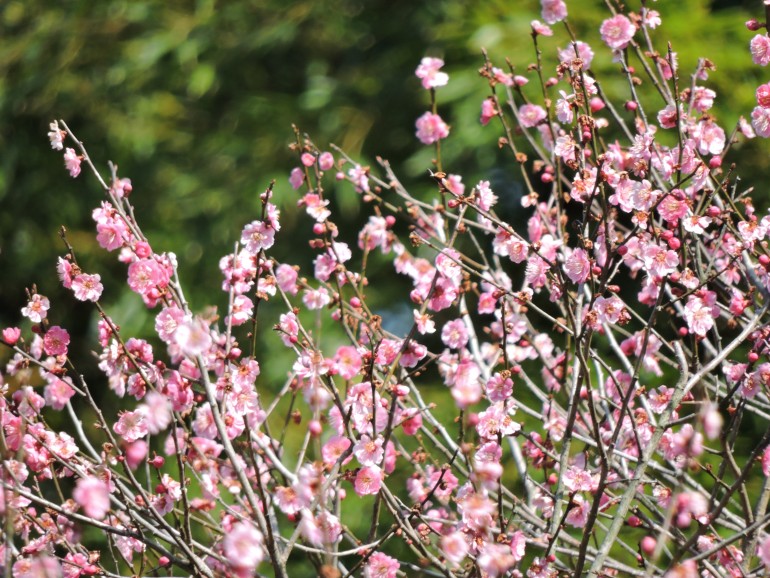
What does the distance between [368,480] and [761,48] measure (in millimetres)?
1008

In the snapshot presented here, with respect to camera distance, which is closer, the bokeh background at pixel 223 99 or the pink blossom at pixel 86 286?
the pink blossom at pixel 86 286

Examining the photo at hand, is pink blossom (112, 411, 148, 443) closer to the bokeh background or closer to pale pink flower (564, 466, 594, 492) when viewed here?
pale pink flower (564, 466, 594, 492)

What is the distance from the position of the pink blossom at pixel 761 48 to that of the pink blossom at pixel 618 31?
24cm

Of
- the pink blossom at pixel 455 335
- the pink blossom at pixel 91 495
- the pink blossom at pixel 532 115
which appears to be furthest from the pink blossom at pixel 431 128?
the pink blossom at pixel 91 495

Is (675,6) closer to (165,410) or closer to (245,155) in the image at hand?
(245,155)

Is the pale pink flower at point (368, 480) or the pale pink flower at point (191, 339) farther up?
→ the pale pink flower at point (191, 339)

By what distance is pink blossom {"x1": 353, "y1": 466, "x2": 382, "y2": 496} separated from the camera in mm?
1289

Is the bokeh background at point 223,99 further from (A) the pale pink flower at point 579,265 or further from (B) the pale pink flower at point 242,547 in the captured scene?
(B) the pale pink flower at point 242,547

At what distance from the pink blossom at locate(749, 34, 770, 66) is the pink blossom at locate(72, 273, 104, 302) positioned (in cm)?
119

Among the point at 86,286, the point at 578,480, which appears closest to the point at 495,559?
the point at 578,480

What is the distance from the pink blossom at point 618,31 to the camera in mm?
1714

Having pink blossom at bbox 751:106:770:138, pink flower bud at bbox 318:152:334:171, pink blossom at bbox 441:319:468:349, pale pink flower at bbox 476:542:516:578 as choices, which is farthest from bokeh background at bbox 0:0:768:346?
pale pink flower at bbox 476:542:516:578

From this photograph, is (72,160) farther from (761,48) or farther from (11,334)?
(761,48)

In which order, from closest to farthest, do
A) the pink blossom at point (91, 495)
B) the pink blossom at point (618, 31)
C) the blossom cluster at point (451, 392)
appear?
1. the pink blossom at point (91, 495)
2. the blossom cluster at point (451, 392)
3. the pink blossom at point (618, 31)
